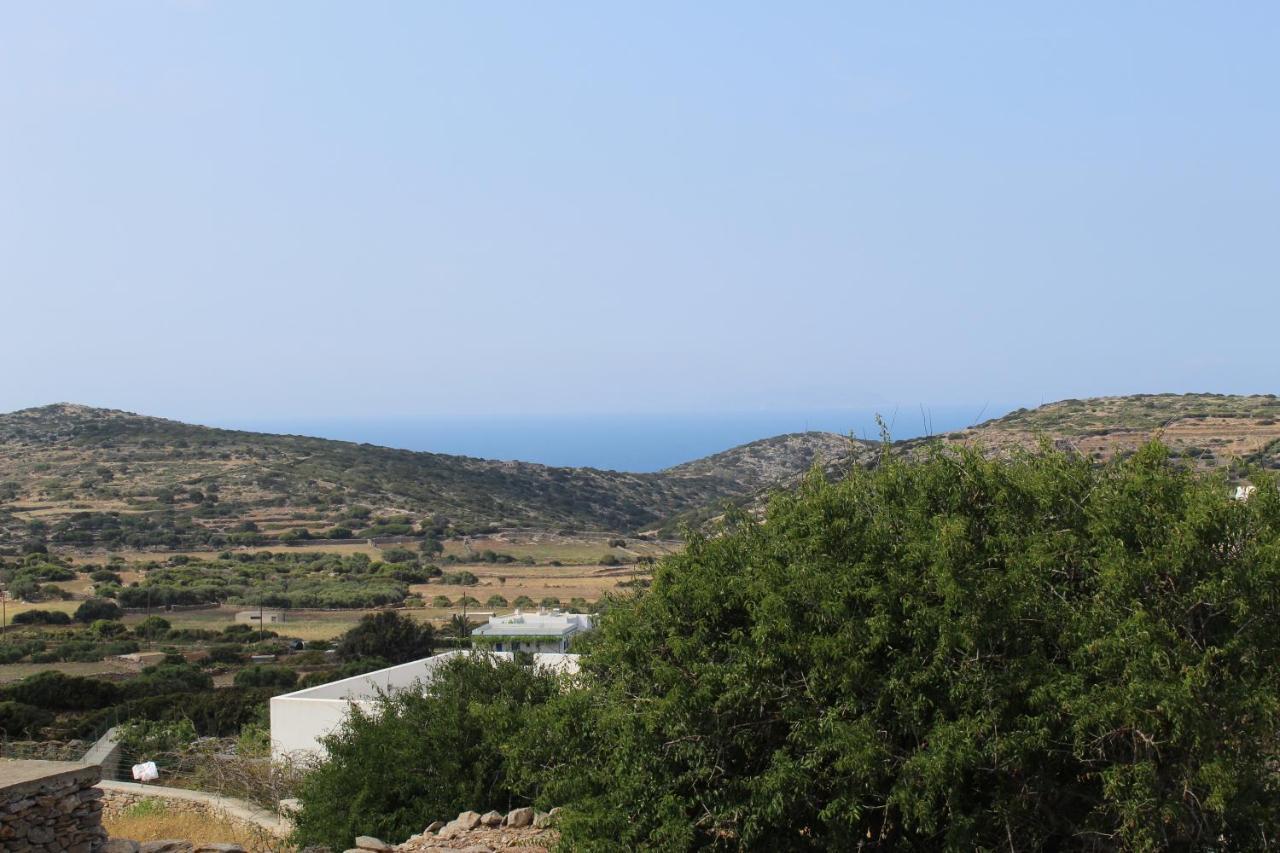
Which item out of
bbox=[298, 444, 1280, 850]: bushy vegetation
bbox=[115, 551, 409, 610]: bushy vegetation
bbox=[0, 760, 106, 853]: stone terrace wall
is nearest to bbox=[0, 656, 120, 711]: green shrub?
bbox=[115, 551, 409, 610]: bushy vegetation

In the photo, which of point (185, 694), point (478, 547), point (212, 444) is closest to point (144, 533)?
point (478, 547)

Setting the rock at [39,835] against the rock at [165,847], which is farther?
the rock at [165,847]

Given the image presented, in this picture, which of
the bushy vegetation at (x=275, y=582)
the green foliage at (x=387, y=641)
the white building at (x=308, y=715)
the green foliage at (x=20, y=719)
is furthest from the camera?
the bushy vegetation at (x=275, y=582)

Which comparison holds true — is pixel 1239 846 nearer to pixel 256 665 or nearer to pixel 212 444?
pixel 256 665

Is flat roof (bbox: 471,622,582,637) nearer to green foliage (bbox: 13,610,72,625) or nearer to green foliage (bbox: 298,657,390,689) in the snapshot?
green foliage (bbox: 298,657,390,689)

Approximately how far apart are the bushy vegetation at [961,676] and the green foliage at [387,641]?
26.7 meters

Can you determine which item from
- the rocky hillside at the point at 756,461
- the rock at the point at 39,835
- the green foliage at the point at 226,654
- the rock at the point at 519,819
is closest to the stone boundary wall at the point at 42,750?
the rock at the point at 39,835

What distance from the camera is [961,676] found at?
892cm

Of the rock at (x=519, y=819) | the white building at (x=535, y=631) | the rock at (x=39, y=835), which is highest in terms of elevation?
the rock at (x=39, y=835)

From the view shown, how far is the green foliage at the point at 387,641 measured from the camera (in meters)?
36.7

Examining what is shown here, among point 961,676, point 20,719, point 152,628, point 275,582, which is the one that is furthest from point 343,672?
point 961,676

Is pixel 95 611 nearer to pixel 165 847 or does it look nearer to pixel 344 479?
pixel 344 479

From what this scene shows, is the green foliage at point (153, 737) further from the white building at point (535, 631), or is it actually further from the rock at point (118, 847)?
the rock at point (118, 847)

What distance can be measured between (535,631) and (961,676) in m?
24.5
